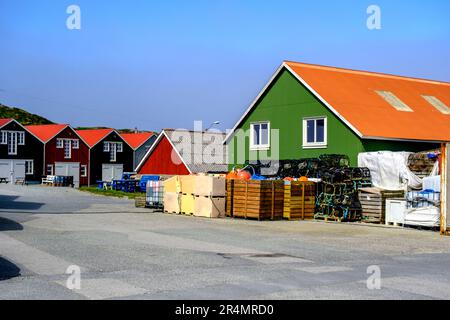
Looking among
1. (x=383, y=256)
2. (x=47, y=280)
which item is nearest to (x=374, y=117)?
(x=383, y=256)

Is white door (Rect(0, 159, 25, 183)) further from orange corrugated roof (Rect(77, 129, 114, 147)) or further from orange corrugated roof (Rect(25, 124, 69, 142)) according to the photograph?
orange corrugated roof (Rect(77, 129, 114, 147))

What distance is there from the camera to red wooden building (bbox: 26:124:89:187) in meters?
69.4

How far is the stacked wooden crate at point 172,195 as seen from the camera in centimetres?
2648

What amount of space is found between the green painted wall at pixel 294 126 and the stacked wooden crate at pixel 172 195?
7.12 metres

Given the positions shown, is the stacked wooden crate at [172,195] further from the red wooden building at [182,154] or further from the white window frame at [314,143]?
the red wooden building at [182,154]

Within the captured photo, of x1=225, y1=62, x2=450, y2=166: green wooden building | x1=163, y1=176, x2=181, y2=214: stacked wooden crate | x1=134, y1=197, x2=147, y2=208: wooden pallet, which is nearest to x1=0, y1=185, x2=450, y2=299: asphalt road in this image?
x1=163, y1=176, x2=181, y2=214: stacked wooden crate

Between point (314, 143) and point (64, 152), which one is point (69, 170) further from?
point (314, 143)

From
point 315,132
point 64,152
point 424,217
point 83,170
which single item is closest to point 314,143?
point 315,132

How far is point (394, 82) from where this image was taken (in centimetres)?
3578

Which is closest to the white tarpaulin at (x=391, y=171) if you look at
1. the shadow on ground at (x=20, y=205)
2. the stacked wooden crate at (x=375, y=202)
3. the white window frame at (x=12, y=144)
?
the stacked wooden crate at (x=375, y=202)

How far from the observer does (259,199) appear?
79.0ft

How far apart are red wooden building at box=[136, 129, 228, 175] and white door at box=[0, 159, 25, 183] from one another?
15.3 metres
